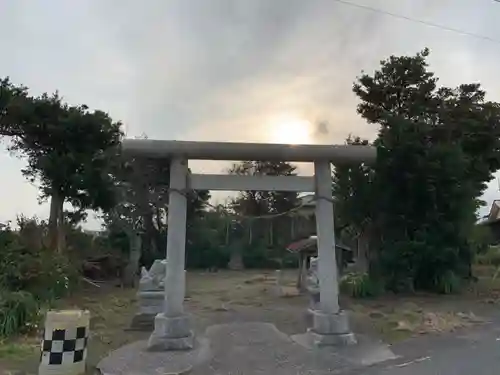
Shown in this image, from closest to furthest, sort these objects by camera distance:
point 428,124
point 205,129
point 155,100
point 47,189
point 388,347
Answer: point 388,347
point 155,100
point 205,129
point 428,124
point 47,189

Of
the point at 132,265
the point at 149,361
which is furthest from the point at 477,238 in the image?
the point at 149,361

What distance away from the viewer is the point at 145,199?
55.5ft

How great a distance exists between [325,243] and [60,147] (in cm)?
884

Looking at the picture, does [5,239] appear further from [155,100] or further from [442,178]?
[442,178]

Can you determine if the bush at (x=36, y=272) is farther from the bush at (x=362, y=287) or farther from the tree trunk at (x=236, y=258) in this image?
the tree trunk at (x=236, y=258)

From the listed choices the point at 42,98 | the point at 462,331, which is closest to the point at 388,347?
the point at 462,331

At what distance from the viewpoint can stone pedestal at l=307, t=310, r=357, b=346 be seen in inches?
215

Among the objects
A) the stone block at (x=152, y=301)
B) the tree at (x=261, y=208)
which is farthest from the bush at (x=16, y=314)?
the tree at (x=261, y=208)

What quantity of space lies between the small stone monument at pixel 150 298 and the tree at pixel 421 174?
5824mm

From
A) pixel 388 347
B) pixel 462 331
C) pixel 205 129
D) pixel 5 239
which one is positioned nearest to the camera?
pixel 388 347

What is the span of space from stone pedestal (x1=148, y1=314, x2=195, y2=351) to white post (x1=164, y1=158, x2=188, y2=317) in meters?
0.10

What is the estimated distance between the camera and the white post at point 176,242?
5.46 meters

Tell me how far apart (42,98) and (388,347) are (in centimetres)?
1055

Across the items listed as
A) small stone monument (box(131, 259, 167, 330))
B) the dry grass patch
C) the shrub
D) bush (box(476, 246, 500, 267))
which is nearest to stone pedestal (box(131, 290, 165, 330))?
small stone monument (box(131, 259, 167, 330))
